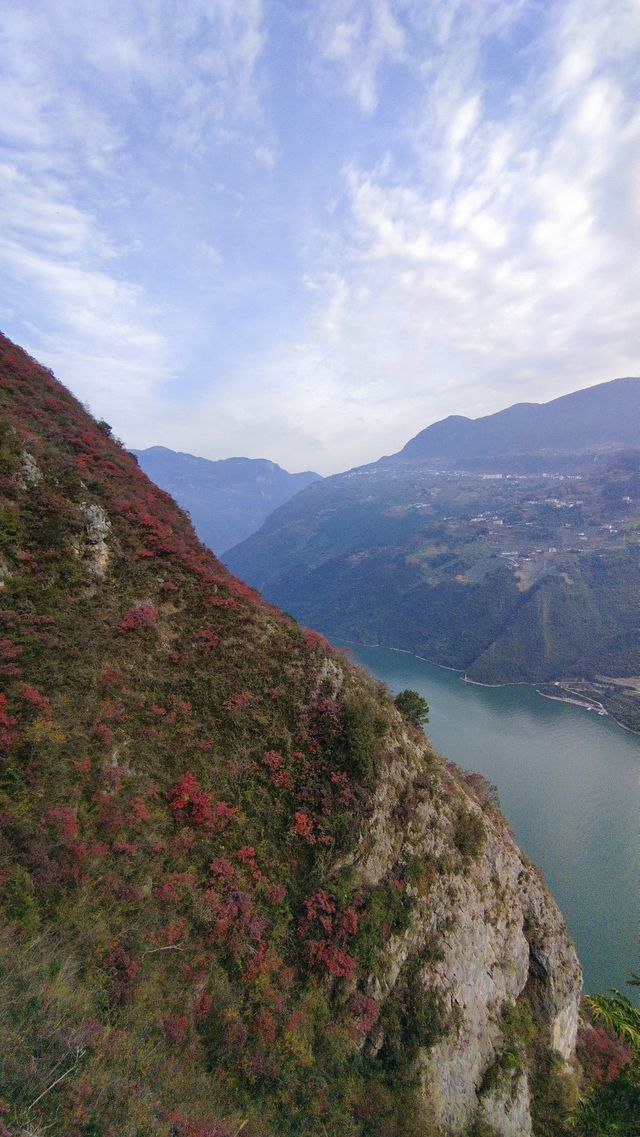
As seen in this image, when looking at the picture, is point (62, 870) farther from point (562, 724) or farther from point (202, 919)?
point (562, 724)

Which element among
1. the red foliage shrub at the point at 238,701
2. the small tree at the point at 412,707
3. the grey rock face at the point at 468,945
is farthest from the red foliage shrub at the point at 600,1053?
the red foliage shrub at the point at 238,701

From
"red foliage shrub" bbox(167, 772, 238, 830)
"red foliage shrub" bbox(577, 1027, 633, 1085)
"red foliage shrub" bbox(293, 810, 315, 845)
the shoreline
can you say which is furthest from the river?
"red foliage shrub" bbox(167, 772, 238, 830)

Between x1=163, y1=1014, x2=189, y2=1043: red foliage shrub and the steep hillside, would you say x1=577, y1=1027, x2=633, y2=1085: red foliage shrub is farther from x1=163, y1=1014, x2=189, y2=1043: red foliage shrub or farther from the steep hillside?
the steep hillside

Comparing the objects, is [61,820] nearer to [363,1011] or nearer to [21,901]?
[21,901]

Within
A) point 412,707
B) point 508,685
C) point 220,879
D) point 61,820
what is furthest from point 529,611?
point 61,820

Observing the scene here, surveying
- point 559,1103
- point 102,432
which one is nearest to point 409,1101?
point 559,1103

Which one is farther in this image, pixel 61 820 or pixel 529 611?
pixel 529 611
